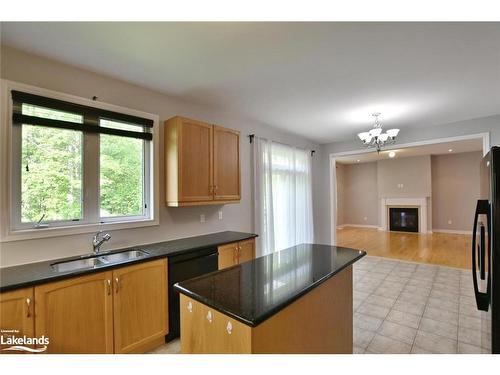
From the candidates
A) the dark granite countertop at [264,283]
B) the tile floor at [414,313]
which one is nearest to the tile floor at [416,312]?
the tile floor at [414,313]

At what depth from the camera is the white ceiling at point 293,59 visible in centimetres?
172

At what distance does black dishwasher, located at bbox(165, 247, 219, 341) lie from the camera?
7.29ft

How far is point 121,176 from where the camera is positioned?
8.39ft

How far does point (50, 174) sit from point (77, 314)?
3.96 feet

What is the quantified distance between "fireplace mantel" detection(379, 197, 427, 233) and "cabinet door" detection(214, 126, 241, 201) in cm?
749

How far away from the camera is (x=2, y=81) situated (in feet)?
6.02

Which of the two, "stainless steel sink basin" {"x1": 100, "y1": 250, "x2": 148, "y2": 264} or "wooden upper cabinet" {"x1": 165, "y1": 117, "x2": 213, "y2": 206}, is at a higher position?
"wooden upper cabinet" {"x1": 165, "y1": 117, "x2": 213, "y2": 206}

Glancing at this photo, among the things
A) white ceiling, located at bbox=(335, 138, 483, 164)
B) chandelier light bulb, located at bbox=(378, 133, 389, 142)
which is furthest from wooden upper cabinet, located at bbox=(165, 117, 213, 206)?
white ceiling, located at bbox=(335, 138, 483, 164)

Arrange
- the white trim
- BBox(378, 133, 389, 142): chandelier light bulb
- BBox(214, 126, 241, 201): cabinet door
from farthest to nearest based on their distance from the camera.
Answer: the white trim → BBox(378, 133, 389, 142): chandelier light bulb → BBox(214, 126, 241, 201): cabinet door

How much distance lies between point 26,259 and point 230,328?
1.88 meters

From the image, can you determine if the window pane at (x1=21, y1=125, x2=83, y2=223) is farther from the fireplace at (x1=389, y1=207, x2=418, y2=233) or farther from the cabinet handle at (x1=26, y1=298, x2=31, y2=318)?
the fireplace at (x1=389, y1=207, x2=418, y2=233)

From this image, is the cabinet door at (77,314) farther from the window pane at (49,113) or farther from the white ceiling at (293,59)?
the white ceiling at (293,59)
